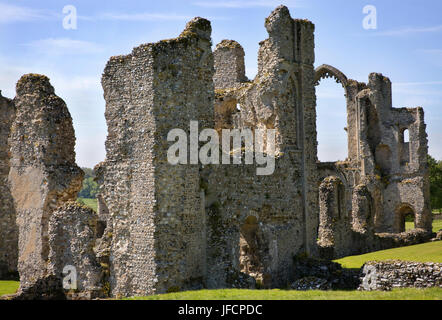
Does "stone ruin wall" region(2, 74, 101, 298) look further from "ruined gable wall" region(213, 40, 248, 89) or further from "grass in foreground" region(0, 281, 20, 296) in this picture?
"ruined gable wall" region(213, 40, 248, 89)

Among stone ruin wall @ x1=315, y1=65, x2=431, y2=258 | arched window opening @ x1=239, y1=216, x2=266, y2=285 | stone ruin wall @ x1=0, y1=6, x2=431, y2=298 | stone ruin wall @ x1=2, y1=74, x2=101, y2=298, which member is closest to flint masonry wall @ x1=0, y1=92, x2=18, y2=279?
stone ruin wall @ x1=0, y1=6, x2=431, y2=298

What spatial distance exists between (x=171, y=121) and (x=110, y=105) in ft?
7.62

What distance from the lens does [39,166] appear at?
18.4 m

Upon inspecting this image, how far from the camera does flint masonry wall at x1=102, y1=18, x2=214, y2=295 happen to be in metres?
15.7

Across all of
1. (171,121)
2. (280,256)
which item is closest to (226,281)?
(280,256)

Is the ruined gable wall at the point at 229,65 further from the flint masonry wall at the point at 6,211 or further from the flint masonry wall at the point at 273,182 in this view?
the flint masonry wall at the point at 6,211

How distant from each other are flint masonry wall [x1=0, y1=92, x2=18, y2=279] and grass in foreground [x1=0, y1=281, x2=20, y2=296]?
53.0 inches

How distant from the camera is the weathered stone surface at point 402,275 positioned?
48.6 feet

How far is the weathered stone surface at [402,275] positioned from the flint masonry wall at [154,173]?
5.15 meters

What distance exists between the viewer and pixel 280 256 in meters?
19.0

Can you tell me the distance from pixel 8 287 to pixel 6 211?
4.09 metres

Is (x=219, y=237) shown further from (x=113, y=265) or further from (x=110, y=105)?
(x=110, y=105)

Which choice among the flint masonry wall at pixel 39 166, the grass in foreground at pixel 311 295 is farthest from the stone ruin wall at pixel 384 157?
the grass in foreground at pixel 311 295

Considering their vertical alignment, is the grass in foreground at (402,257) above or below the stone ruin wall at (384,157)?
below
